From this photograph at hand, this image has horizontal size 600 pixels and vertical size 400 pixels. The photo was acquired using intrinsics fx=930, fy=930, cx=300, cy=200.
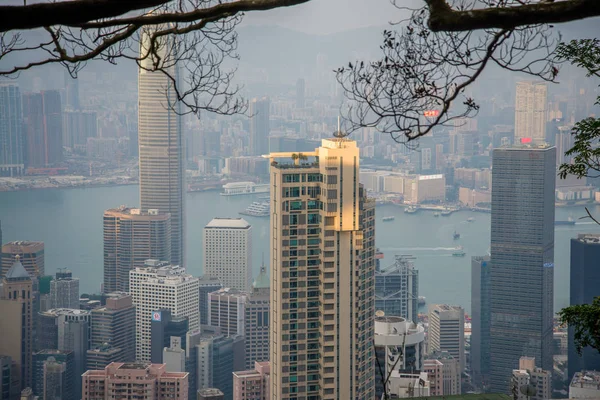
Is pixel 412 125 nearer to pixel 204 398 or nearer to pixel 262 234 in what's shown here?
pixel 204 398

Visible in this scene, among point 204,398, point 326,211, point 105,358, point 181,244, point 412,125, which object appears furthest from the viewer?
point 181,244

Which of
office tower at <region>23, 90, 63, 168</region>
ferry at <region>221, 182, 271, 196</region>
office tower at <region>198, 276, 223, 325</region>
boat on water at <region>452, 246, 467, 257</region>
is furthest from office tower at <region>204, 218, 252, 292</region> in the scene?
office tower at <region>23, 90, 63, 168</region>

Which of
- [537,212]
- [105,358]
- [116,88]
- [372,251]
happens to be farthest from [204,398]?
[116,88]

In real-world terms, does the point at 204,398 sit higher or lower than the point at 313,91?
lower

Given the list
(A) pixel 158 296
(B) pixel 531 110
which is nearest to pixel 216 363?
(A) pixel 158 296

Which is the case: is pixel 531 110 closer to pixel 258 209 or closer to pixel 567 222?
pixel 567 222
